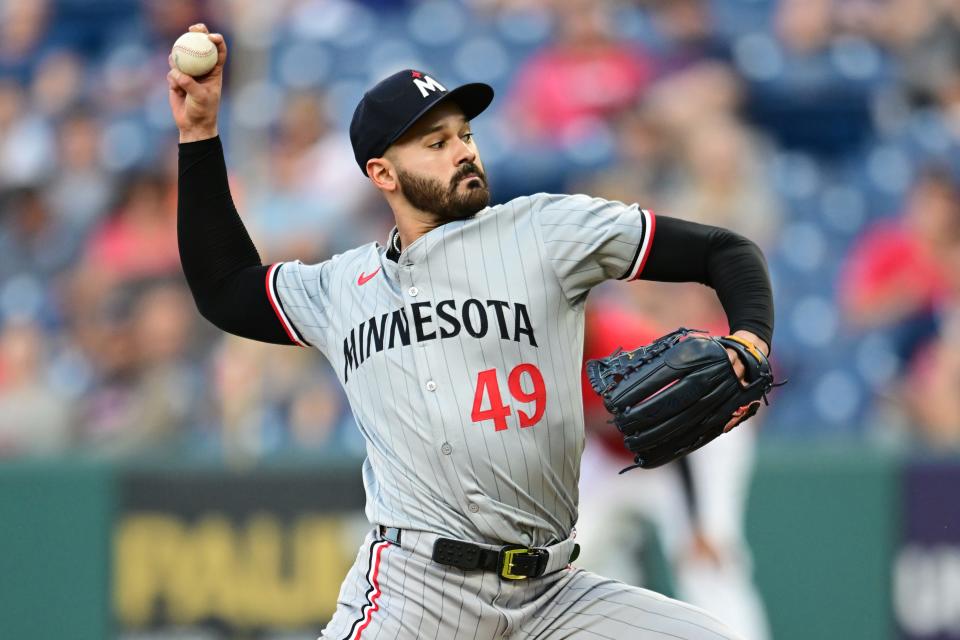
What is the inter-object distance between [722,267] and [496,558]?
85 cm

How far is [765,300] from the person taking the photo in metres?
3.09

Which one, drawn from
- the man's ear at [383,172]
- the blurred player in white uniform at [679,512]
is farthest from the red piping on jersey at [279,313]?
the blurred player in white uniform at [679,512]

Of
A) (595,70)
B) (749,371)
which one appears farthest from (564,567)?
(595,70)

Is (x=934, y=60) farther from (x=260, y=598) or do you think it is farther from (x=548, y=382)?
(x=548, y=382)

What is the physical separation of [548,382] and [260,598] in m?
3.31

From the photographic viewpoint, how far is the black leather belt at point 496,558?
123 inches

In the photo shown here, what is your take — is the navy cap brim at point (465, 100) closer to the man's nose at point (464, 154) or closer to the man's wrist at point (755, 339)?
the man's nose at point (464, 154)

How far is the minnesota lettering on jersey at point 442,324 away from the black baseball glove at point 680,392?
26cm

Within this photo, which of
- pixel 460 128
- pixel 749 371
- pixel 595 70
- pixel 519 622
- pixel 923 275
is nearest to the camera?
pixel 749 371

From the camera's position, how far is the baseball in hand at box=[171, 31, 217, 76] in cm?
354

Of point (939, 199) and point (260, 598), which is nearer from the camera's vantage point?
point (260, 598)

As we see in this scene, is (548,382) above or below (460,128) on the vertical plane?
below

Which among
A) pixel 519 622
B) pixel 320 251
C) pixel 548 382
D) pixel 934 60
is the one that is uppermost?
pixel 934 60

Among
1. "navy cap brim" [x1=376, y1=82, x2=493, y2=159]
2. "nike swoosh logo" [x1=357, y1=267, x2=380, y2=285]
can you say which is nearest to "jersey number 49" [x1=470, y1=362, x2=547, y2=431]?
"nike swoosh logo" [x1=357, y1=267, x2=380, y2=285]
